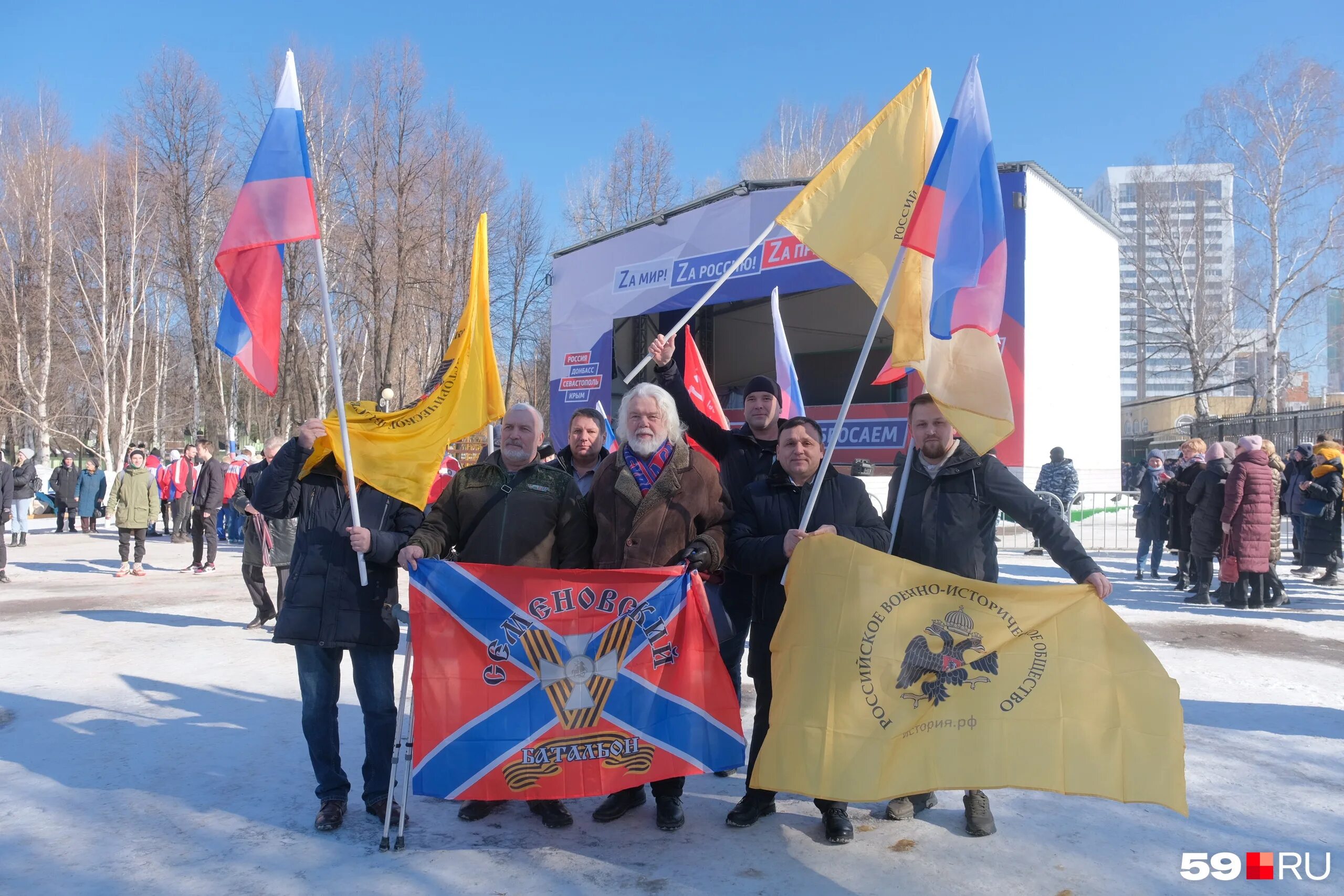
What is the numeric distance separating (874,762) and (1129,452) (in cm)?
4060

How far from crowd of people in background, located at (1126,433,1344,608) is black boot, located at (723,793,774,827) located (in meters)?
7.70

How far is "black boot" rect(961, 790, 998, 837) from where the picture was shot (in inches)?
153

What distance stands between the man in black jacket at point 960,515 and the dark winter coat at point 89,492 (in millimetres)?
22253

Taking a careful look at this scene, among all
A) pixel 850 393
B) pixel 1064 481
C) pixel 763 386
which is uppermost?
Result: pixel 763 386

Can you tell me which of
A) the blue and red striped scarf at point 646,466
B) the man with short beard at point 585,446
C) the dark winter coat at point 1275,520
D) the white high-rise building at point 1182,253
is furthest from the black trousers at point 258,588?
the white high-rise building at point 1182,253

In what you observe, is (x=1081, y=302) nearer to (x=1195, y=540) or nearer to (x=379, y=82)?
(x=1195, y=540)

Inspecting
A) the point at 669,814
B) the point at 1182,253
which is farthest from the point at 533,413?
the point at 1182,253

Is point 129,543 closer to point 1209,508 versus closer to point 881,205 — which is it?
point 881,205

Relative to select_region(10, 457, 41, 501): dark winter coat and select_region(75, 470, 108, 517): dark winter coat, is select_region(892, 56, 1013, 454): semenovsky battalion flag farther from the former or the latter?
select_region(75, 470, 108, 517): dark winter coat

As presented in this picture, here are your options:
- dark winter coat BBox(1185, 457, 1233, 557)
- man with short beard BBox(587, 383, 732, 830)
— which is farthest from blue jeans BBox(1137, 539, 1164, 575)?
man with short beard BBox(587, 383, 732, 830)

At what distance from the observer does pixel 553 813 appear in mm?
4055

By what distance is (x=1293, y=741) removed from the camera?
5.21m

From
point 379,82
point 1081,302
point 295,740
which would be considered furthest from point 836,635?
point 379,82

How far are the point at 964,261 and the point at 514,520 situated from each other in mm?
2391
